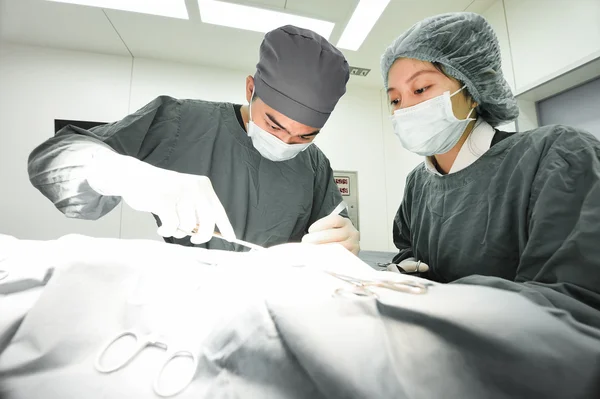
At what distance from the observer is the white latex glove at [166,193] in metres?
0.80

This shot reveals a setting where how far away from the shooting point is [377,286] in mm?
504

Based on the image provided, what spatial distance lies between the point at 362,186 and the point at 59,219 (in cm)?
306

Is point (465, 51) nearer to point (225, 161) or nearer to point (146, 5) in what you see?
point (225, 161)

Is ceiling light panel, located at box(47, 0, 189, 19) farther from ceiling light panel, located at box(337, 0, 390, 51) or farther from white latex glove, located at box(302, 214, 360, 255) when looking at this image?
white latex glove, located at box(302, 214, 360, 255)

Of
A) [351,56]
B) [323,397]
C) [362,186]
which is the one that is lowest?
[323,397]

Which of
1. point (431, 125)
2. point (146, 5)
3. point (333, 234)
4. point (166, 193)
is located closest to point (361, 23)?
point (146, 5)

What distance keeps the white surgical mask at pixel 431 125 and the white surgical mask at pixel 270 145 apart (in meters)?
0.39

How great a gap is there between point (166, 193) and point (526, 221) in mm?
1020

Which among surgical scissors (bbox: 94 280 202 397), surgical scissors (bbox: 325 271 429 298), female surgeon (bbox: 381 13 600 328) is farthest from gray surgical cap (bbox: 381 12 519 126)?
surgical scissors (bbox: 94 280 202 397)

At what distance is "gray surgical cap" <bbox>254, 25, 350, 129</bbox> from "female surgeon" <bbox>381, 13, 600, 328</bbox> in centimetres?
26

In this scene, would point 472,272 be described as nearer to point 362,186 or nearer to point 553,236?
point 553,236

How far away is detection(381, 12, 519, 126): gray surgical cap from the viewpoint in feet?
3.13

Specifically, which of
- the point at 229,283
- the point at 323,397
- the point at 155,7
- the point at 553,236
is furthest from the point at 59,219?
the point at 553,236

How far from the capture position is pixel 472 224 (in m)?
0.88
